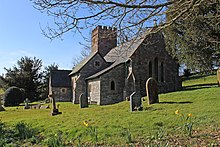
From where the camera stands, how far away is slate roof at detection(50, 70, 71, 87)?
4128cm

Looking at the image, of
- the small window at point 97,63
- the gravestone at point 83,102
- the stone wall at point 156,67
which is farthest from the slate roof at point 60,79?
the gravestone at point 83,102

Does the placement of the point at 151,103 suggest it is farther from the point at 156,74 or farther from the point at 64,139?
the point at 156,74

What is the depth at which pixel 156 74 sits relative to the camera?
1220 inches

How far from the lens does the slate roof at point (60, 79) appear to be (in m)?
41.3

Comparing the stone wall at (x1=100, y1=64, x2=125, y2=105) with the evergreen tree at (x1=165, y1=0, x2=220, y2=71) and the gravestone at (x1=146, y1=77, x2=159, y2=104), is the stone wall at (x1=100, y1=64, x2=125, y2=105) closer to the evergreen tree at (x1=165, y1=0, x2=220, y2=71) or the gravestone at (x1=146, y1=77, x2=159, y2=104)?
the evergreen tree at (x1=165, y1=0, x2=220, y2=71)

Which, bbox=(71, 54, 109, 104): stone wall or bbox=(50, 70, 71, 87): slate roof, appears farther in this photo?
bbox=(50, 70, 71, 87): slate roof

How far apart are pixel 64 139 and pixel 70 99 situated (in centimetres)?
3290

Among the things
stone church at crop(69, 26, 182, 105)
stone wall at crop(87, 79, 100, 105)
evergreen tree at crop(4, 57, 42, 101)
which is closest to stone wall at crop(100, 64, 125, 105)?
stone church at crop(69, 26, 182, 105)

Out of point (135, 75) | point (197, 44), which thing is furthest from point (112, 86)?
point (197, 44)

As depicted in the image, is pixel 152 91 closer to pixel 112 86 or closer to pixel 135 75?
pixel 135 75

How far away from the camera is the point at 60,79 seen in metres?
42.5

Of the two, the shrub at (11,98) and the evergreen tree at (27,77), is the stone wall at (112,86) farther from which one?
the evergreen tree at (27,77)

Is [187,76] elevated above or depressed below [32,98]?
above

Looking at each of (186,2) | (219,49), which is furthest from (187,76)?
(186,2)
